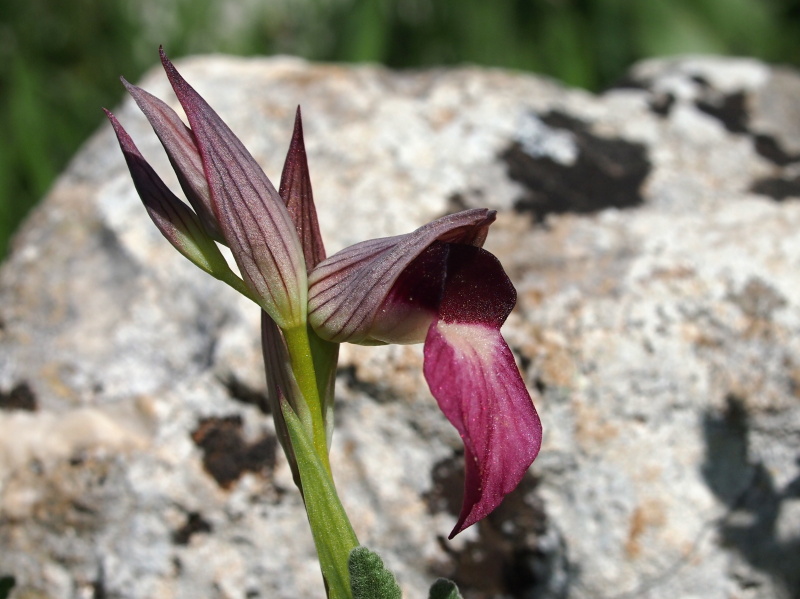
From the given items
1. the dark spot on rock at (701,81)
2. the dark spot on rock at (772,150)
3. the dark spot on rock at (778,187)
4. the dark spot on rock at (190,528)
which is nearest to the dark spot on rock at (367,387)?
the dark spot on rock at (190,528)

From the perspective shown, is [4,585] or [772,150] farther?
[772,150]

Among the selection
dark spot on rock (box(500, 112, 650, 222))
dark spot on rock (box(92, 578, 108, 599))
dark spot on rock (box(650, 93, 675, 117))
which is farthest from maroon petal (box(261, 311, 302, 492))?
dark spot on rock (box(650, 93, 675, 117))

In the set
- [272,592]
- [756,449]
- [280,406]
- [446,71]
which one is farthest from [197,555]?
[446,71]

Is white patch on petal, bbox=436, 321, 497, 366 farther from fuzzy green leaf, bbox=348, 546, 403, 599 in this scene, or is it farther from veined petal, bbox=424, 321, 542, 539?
fuzzy green leaf, bbox=348, 546, 403, 599

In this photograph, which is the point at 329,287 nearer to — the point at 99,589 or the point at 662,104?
the point at 99,589

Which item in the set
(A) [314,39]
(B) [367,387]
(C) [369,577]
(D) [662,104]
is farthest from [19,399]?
(A) [314,39]
